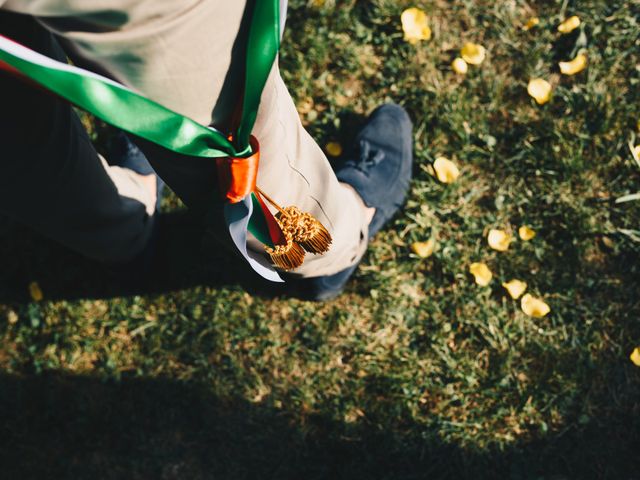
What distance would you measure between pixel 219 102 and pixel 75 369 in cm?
178

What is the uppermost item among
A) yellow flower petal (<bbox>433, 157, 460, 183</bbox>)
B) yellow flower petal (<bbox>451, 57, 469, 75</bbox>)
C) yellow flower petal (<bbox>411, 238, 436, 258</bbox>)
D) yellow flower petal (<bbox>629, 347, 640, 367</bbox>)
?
yellow flower petal (<bbox>451, 57, 469, 75</bbox>)

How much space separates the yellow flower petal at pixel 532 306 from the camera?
227 centimetres

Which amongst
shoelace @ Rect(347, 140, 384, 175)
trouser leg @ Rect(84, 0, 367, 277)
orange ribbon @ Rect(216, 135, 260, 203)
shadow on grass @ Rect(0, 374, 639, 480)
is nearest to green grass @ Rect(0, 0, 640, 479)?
shadow on grass @ Rect(0, 374, 639, 480)

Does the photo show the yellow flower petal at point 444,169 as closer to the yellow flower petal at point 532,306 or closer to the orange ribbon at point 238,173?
the yellow flower petal at point 532,306

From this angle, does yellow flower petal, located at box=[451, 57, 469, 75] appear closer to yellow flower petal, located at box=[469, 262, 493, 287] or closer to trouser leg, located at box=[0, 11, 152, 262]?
yellow flower petal, located at box=[469, 262, 493, 287]

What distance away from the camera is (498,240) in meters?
2.37

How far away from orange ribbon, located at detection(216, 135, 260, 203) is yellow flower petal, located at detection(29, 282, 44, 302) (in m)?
1.72

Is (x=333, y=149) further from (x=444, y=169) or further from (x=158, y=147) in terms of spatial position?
(x=158, y=147)

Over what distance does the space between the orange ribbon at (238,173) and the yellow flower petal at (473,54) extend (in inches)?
64.8

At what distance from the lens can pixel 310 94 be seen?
104 inches

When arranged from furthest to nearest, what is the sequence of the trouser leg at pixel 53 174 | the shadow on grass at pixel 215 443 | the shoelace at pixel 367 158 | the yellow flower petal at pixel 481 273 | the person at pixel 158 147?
the shoelace at pixel 367 158 → the yellow flower petal at pixel 481 273 → the shadow on grass at pixel 215 443 → the trouser leg at pixel 53 174 → the person at pixel 158 147

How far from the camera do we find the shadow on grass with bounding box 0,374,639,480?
7.22 ft

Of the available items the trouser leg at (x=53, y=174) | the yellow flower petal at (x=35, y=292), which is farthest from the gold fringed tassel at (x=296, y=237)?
the yellow flower petal at (x=35, y=292)

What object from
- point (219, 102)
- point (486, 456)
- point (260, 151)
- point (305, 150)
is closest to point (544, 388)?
point (486, 456)
